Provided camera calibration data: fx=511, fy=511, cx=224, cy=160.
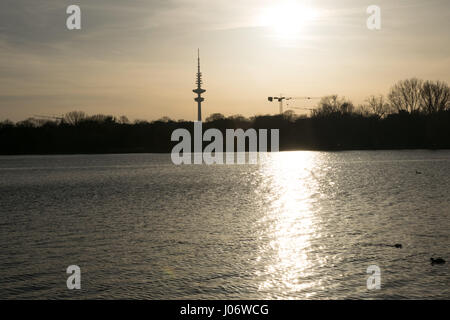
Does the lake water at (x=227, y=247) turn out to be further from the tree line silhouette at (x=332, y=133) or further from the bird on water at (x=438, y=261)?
the tree line silhouette at (x=332, y=133)

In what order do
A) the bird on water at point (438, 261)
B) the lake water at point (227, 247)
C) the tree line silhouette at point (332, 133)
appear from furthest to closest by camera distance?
the tree line silhouette at point (332, 133)
the bird on water at point (438, 261)
the lake water at point (227, 247)

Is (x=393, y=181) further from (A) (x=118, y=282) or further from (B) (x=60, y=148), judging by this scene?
(B) (x=60, y=148)

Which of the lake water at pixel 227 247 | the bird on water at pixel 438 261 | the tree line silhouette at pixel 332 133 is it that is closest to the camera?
the lake water at pixel 227 247

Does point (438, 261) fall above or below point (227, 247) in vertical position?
above

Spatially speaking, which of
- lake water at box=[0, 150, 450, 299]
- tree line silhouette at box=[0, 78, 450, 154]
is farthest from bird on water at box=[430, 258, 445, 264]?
tree line silhouette at box=[0, 78, 450, 154]

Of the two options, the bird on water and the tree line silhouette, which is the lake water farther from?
the tree line silhouette

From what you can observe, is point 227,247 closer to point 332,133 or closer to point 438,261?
point 438,261

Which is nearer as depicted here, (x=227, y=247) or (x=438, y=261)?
(x=438, y=261)

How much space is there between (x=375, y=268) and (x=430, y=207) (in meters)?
16.8

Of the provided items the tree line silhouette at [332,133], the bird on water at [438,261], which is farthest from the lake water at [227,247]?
the tree line silhouette at [332,133]

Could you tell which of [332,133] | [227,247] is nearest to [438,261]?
[227,247]

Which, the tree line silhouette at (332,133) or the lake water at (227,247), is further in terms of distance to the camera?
the tree line silhouette at (332,133)

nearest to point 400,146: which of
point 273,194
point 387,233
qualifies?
point 273,194

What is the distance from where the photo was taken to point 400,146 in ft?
556
